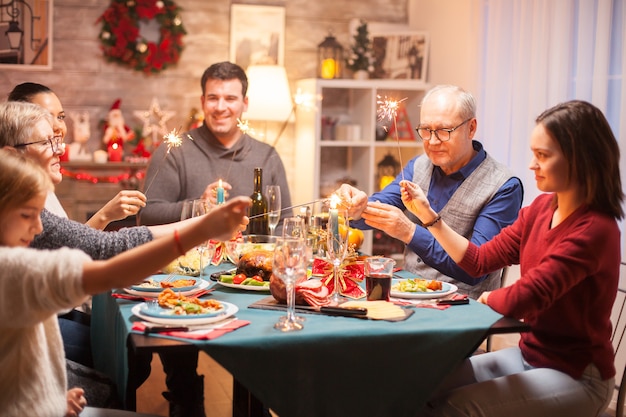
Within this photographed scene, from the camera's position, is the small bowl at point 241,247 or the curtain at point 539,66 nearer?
the small bowl at point 241,247

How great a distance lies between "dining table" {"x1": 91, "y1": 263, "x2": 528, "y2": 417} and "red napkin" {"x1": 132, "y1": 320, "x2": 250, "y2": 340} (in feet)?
0.05

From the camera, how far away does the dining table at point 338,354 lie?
1767mm

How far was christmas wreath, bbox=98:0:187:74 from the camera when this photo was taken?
203 inches

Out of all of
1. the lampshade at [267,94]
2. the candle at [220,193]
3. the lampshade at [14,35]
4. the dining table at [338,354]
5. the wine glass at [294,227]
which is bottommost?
the dining table at [338,354]

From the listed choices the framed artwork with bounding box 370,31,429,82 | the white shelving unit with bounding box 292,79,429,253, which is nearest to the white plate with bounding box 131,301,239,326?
the white shelving unit with bounding box 292,79,429,253

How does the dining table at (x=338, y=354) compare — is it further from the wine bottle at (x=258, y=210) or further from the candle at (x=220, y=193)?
the wine bottle at (x=258, y=210)

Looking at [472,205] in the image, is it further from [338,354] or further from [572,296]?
[338,354]

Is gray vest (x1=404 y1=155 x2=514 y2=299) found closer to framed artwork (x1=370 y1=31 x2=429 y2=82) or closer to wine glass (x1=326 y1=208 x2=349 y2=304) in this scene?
wine glass (x1=326 y1=208 x2=349 y2=304)

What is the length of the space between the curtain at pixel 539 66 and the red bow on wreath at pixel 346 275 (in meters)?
1.52

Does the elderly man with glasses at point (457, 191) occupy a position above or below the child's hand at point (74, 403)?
above

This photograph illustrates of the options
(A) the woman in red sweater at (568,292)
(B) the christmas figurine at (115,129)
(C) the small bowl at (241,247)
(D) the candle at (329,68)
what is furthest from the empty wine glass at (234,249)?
(D) the candle at (329,68)

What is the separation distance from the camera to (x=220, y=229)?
1.66 meters

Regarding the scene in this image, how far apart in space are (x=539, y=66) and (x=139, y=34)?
271cm

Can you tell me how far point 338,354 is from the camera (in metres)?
1.84
